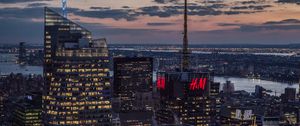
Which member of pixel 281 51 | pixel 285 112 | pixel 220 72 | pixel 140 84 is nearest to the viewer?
pixel 285 112

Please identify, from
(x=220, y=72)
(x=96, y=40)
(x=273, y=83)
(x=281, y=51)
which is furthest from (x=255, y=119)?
(x=281, y=51)

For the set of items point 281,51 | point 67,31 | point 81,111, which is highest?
point 67,31

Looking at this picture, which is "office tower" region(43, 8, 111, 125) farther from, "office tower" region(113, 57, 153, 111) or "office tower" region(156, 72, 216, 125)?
"office tower" region(113, 57, 153, 111)

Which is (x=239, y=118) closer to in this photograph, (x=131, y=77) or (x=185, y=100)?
(x=185, y=100)

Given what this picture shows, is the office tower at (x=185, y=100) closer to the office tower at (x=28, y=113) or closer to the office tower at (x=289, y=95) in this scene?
the office tower at (x=28, y=113)

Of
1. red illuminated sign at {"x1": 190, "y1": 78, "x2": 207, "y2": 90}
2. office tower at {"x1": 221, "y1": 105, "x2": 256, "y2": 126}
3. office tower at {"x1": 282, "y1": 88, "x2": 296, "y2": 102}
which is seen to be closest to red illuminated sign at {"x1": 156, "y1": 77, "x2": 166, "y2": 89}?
red illuminated sign at {"x1": 190, "y1": 78, "x2": 207, "y2": 90}

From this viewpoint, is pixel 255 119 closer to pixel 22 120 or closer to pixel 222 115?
pixel 222 115

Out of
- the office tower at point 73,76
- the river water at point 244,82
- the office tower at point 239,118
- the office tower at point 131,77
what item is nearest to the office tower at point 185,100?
the office tower at point 239,118

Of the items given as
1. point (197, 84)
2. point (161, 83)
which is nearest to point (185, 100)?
point (197, 84)
